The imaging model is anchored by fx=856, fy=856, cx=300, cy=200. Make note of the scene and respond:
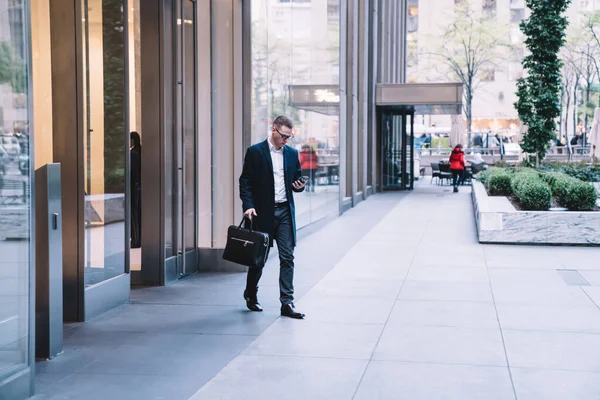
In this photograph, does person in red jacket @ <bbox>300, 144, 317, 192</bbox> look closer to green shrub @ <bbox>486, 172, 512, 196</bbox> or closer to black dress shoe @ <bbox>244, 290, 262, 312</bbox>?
green shrub @ <bbox>486, 172, 512, 196</bbox>

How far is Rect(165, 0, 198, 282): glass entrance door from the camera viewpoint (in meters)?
10.3

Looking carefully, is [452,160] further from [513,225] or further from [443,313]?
[443,313]

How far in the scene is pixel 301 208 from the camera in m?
15.7

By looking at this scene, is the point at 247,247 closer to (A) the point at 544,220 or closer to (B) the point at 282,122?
(B) the point at 282,122

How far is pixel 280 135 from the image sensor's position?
8047 mm

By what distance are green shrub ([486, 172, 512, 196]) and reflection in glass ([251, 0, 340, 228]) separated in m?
3.62

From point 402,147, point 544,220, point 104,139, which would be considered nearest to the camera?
point 104,139

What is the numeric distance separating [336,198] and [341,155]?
1.26 m

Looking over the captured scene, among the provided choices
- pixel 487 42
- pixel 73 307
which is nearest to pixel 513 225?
pixel 73 307

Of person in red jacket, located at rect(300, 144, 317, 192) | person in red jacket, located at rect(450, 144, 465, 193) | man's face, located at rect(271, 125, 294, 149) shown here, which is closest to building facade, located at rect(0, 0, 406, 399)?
person in red jacket, located at rect(300, 144, 317, 192)

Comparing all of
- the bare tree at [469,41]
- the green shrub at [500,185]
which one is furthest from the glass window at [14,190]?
the bare tree at [469,41]

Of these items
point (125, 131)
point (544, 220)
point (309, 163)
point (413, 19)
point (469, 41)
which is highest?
Result: point (413, 19)

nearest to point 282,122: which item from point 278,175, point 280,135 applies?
point 280,135

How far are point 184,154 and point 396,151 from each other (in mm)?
A: 21354
